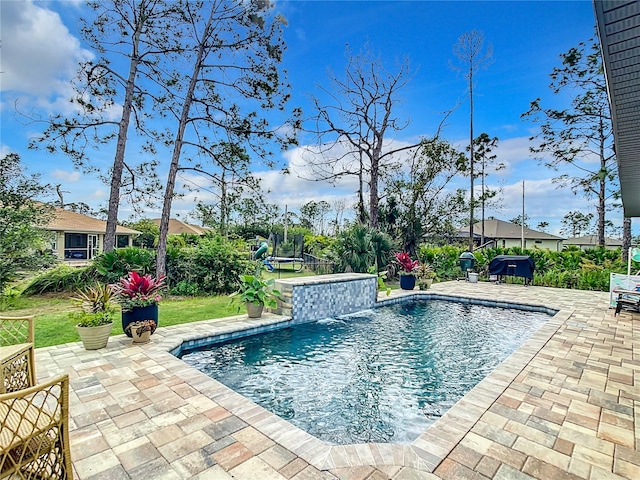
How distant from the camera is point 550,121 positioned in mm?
16062

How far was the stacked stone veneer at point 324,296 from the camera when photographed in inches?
263

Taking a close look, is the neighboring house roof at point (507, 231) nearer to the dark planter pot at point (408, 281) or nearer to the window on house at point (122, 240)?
the dark planter pot at point (408, 281)

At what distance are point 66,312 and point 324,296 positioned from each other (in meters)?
5.55

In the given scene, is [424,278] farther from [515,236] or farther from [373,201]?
[515,236]

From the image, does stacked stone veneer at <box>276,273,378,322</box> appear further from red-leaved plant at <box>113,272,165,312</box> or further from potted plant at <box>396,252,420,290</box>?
red-leaved plant at <box>113,272,165,312</box>

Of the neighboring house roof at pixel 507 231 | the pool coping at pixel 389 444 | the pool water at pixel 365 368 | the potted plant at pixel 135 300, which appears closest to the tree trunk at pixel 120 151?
the potted plant at pixel 135 300

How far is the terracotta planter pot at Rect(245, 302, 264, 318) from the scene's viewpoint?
6.31 m

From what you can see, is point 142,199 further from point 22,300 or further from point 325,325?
point 325,325

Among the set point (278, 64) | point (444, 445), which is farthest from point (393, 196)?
point (444, 445)

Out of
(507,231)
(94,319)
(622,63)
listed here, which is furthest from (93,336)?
(507,231)

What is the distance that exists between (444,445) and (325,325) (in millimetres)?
4387

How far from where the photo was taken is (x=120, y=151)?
955cm

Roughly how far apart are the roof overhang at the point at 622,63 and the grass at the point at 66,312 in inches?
258

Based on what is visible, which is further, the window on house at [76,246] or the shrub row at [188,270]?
the window on house at [76,246]
